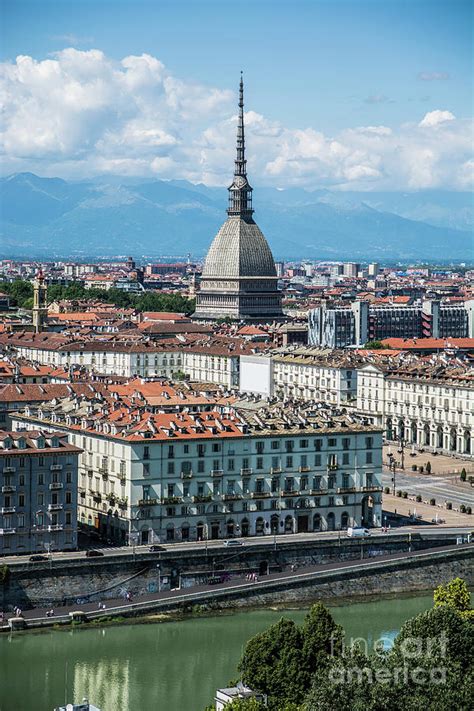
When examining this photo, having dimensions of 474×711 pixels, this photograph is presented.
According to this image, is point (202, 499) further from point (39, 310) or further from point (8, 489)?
point (39, 310)

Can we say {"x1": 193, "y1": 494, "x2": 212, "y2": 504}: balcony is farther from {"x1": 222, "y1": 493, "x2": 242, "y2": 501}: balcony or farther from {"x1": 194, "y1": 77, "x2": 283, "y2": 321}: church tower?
{"x1": 194, "y1": 77, "x2": 283, "y2": 321}: church tower

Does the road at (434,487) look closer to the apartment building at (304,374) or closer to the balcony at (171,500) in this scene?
the balcony at (171,500)

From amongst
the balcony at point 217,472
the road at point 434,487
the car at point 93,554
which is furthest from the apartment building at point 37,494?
the road at point 434,487

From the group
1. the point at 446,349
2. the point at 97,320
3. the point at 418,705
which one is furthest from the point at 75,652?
the point at 97,320

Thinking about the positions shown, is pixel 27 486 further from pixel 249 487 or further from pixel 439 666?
pixel 439 666

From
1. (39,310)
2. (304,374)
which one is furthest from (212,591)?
(39,310)

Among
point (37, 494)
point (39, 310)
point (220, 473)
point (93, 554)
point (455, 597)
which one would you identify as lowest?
point (455, 597)
